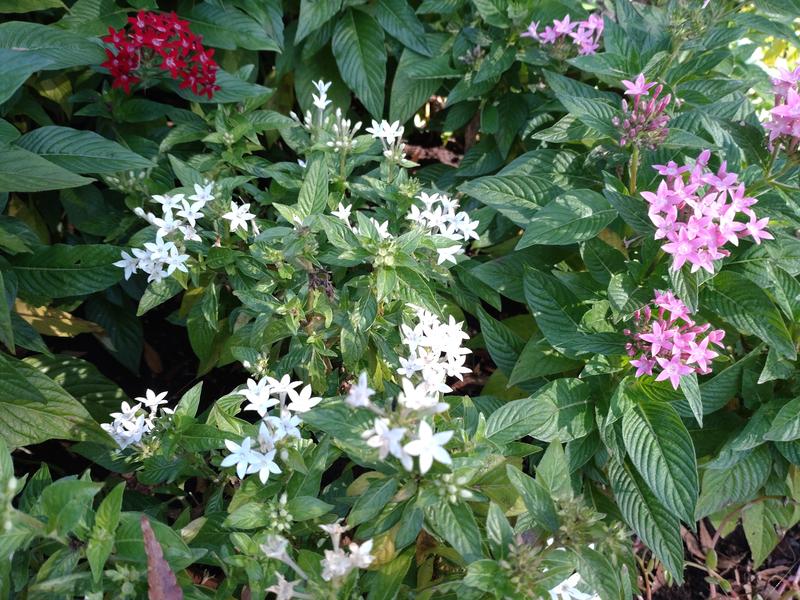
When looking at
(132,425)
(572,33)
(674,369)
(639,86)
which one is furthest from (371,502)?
(572,33)

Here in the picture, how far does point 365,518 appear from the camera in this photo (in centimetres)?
129

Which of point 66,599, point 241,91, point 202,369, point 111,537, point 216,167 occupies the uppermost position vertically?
point 241,91

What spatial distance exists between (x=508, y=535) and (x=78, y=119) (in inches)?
81.7

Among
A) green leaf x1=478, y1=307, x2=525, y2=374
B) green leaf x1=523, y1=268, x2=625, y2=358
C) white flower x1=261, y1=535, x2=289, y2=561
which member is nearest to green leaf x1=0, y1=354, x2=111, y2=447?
white flower x1=261, y1=535, x2=289, y2=561

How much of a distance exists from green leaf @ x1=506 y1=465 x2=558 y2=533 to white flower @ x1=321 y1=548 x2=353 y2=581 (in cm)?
36

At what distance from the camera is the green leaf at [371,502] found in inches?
50.5

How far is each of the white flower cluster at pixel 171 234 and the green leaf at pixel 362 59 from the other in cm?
93

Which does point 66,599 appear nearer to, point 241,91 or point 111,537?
point 111,537

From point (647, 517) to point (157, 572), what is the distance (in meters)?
1.19

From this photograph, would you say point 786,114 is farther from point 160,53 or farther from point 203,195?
point 160,53

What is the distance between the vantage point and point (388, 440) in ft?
3.52

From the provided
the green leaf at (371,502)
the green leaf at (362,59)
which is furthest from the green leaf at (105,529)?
the green leaf at (362,59)

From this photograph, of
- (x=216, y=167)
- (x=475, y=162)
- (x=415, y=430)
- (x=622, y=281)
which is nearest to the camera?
(x=415, y=430)

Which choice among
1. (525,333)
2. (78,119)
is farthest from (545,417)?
(78,119)
